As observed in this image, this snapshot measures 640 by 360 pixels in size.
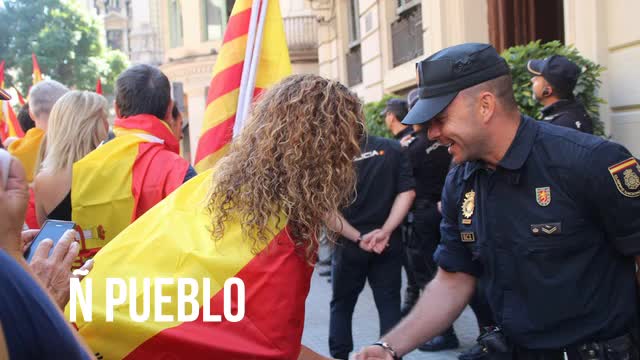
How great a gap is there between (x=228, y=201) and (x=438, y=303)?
2.96 feet

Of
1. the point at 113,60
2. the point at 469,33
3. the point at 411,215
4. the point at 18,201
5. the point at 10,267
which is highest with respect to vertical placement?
the point at 113,60

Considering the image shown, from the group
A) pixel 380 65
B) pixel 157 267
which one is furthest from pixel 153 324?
pixel 380 65

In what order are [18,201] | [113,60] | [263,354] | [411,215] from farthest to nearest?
[113,60], [411,215], [263,354], [18,201]

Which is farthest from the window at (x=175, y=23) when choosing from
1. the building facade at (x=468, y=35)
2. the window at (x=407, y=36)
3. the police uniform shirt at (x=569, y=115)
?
the police uniform shirt at (x=569, y=115)

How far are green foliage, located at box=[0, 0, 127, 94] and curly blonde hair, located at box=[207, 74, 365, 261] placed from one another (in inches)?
1577

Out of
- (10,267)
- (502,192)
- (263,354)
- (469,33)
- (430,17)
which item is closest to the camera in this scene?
(10,267)

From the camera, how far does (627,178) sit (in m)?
2.24

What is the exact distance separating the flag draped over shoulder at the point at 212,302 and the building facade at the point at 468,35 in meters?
4.15

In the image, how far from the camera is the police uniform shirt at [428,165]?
609 centimetres

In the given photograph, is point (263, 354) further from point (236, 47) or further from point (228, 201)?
point (236, 47)

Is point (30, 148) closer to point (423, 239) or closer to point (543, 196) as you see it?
point (423, 239)

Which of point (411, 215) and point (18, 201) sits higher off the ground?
point (18, 201)

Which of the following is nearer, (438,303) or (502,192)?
(502,192)

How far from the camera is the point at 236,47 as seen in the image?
16.0ft
